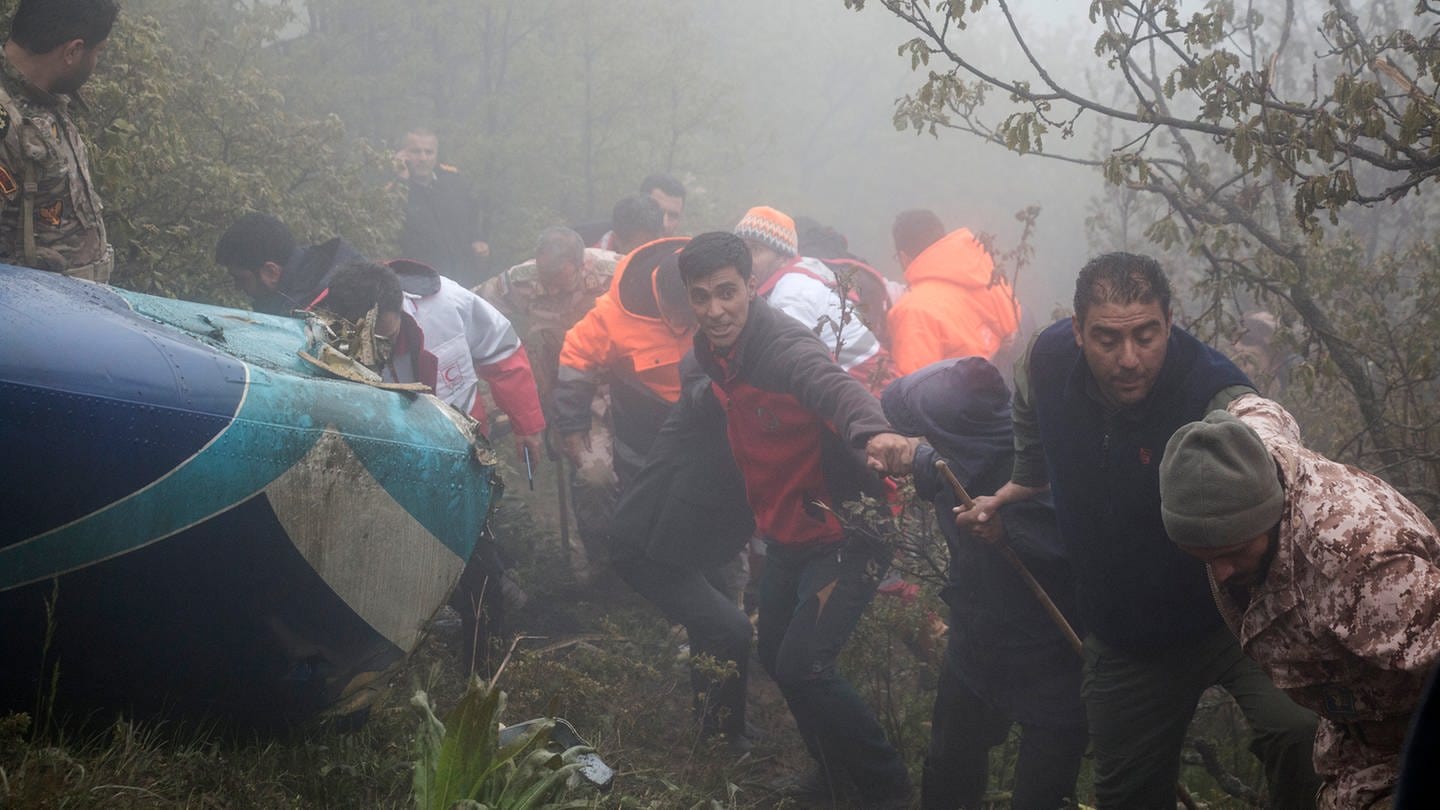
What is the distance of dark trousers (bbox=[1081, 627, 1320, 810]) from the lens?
287 cm

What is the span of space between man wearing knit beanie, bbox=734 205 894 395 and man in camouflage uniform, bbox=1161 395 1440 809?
291cm

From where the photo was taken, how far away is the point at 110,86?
505 centimetres

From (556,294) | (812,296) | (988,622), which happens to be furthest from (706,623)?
(556,294)

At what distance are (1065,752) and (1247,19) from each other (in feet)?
12.2

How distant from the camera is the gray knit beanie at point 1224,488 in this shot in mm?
2256

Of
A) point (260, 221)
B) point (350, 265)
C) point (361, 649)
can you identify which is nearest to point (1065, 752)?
point (361, 649)

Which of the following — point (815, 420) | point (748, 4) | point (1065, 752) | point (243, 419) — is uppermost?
point (748, 4)

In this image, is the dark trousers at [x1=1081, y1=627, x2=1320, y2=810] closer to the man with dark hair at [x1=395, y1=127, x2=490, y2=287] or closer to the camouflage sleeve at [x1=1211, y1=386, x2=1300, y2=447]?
the camouflage sleeve at [x1=1211, y1=386, x2=1300, y2=447]

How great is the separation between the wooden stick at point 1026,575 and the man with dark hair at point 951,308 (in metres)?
3.04

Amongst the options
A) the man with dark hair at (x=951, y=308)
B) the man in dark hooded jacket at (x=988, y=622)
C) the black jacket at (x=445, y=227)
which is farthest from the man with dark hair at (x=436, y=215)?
the man in dark hooded jacket at (x=988, y=622)

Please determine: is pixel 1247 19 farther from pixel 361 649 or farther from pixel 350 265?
pixel 361 649

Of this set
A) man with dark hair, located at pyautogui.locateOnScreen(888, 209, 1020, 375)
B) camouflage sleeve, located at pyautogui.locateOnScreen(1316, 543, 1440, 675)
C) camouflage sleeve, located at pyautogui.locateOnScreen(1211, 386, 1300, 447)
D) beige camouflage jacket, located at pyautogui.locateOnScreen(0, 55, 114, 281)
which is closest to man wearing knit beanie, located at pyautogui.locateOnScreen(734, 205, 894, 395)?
man with dark hair, located at pyautogui.locateOnScreen(888, 209, 1020, 375)

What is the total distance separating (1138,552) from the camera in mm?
2969

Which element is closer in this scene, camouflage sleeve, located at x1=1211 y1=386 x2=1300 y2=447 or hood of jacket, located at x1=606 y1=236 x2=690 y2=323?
camouflage sleeve, located at x1=1211 y1=386 x2=1300 y2=447
